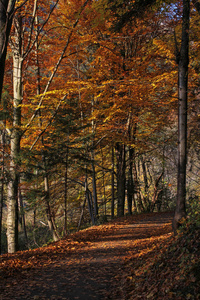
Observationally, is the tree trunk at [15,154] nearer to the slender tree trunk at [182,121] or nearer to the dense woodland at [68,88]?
the dense woodland at [68,88]

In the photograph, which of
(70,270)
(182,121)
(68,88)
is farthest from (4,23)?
(68,88)

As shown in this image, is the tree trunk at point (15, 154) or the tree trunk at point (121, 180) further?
the tree trunk at point (121, 180)

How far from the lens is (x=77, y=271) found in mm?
5660

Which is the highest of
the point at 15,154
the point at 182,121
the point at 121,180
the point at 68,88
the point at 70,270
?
the point at 68,88

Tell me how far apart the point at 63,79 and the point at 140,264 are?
1140cm

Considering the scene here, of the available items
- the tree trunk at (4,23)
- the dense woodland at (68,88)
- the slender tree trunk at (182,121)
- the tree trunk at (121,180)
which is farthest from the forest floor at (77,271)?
the tree trunk at (121,180)

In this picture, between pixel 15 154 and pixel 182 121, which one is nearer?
pixel 182 121

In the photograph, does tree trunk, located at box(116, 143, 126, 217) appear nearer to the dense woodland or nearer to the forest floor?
the dense woodland

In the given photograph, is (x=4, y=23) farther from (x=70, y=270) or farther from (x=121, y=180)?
(x=121, y=180)

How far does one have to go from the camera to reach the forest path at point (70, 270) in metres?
4.50

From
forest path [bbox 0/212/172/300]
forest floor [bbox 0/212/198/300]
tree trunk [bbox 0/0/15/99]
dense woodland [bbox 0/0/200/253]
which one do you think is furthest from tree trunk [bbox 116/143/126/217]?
tree trunk [bbox 0/0/15/99]

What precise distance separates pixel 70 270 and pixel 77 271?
186 mm

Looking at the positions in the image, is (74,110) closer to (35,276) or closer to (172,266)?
(35,276)

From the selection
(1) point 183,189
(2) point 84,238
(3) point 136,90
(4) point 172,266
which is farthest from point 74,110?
(4) point 172,266
